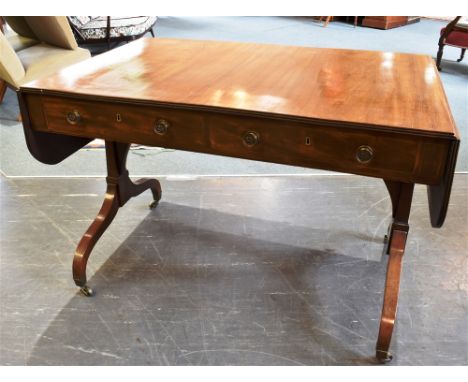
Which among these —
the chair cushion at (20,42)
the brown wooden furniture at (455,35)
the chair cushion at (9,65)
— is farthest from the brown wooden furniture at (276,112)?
the brown wooden furniture at (455,35)

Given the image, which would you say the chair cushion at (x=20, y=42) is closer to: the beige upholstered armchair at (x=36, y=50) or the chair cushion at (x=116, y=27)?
the beige upholstered armchair at (x=36, y=50)

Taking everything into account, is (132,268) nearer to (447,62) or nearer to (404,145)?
(404,145)

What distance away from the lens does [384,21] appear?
5.70 m

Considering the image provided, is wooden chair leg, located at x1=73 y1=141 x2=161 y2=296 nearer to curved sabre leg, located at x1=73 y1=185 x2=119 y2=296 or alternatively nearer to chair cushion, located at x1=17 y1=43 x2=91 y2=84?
curved sabre leg, located at x1=73 y1=185 x2=119 y2=296

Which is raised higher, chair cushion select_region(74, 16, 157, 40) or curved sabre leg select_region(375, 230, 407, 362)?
chair cushion select_region(74, 16, 157, 40)

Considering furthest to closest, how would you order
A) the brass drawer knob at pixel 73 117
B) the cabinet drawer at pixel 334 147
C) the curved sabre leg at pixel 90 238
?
the curved sabre leg at pixel 90 238 → the brass drawer knob at pixel 73 117 → the cabinet drawer at pixel 334 147

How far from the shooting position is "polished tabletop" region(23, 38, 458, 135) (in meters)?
1.14

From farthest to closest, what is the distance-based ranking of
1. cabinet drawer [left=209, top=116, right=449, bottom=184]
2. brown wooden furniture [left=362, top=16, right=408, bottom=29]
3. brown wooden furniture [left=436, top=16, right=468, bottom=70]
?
1. brown wooden furniture [left=362, top=16, right=408, bottom=29]
2. brown wooden furniture [left=436, top=16, right=468, bottom=70]
3. cabinet drawer [left=209, top=116, right=449, bottom=184]

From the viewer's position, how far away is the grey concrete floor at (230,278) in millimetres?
1422

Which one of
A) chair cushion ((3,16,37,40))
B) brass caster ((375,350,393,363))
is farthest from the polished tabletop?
chair cushion ((3,16,37,40))

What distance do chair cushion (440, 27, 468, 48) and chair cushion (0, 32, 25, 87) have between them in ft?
11.6

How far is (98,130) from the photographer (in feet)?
4.36

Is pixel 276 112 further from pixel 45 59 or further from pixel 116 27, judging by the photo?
pixel 116 27

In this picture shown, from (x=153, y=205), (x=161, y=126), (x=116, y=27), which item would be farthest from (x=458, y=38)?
(x=161, y=126)
